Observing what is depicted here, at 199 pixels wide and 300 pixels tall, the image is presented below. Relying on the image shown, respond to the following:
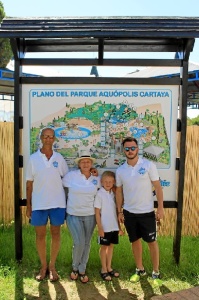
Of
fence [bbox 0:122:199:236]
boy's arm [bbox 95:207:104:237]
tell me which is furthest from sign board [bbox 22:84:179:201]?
fence [bbox 0:122:199:236]

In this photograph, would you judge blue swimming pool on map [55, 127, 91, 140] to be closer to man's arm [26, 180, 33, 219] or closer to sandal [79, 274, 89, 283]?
man's arm [26, 180, 33, 219]

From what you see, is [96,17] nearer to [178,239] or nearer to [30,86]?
[30,86]

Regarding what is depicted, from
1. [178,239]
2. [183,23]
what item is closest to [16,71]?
[183,23]

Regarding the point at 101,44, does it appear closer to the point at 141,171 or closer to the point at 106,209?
the point at 141,171

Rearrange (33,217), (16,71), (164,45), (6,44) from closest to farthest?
1. (33,217)
2. (16,71)
3. (164,45)
4. (6,44)

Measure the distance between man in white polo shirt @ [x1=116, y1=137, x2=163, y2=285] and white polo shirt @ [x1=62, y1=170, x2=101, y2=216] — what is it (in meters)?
0.30

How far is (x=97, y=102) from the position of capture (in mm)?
4223

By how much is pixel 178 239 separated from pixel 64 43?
285 cm

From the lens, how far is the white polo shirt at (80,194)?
3.82 meters

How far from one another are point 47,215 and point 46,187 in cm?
33

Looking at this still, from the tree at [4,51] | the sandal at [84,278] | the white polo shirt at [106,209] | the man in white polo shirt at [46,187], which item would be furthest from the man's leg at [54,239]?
the tree at [4,51]

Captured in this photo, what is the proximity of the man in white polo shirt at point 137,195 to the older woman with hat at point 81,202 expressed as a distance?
30 cm

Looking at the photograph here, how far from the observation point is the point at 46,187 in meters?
3.79

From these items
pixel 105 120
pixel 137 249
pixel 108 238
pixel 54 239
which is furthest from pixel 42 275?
pixel 105 120
